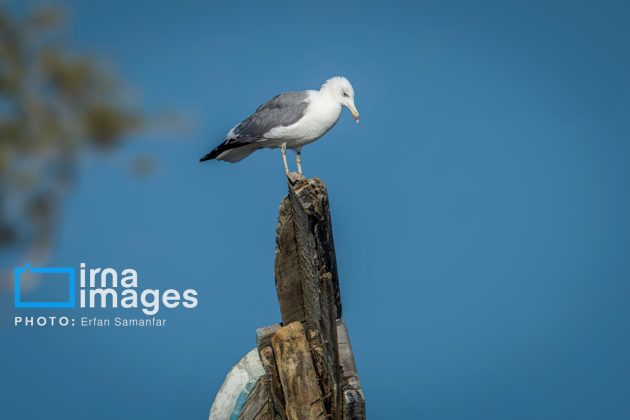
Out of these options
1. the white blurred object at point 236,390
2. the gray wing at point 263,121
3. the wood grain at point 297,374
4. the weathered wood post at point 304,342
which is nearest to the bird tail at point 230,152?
the gray wing at point 263,121

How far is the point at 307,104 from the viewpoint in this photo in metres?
5.84

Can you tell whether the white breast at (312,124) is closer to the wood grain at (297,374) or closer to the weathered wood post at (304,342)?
the weathered wood post at (304,342)

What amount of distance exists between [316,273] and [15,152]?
2198 millimetres

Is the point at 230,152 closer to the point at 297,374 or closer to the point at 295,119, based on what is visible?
the point at 295,119

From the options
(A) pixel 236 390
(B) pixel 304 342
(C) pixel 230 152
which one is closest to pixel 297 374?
(B) pixel 304 342

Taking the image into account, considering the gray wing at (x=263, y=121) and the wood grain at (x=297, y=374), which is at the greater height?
the gray wing at (x=263, y=121)

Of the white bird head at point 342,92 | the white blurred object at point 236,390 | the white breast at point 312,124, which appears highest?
the white bird head at point 342,92

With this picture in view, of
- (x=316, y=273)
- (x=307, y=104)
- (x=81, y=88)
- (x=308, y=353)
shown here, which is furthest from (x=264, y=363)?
(x=81, y=88)

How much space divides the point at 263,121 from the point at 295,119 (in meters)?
0.24

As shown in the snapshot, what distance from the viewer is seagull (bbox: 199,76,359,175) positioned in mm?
5785

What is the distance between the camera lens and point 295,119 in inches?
228

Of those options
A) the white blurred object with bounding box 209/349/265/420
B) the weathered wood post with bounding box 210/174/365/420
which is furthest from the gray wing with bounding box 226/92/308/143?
the white blurred object with bounding box 209/349/265/420

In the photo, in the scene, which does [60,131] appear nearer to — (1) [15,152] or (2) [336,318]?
(1) [15,152]

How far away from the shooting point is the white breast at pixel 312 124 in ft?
19.0
